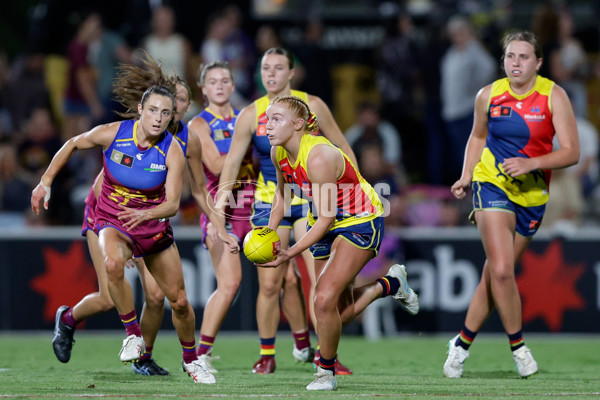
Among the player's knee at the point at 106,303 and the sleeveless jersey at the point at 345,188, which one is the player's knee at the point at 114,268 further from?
the sleeveless jersey at the point at 345,188

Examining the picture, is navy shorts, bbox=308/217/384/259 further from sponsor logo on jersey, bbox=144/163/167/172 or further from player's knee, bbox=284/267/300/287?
player's knee, bbox=284/267/300/287

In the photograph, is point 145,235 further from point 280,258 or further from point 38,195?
point 280,258

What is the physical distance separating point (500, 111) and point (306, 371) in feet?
8.60

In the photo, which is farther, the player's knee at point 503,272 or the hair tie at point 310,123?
the player's knee at point 503,272

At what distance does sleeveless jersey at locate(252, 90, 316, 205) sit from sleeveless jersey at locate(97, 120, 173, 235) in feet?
3.43

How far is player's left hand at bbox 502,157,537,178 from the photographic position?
721cm

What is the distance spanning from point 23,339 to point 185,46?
4861 mm

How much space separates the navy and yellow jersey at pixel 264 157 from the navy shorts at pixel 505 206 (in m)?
1.43

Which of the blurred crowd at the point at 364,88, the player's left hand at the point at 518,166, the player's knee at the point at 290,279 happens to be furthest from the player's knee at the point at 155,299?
the blurred crowd at the point at 364,88

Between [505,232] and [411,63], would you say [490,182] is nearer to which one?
[505,232]

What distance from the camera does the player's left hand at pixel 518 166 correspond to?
23.7 feet

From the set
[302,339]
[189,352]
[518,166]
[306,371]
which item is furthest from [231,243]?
[518,166]

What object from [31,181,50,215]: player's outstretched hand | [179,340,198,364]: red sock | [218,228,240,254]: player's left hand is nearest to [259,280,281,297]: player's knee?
[218,228,240,254]: player's left hand

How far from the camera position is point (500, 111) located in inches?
299
